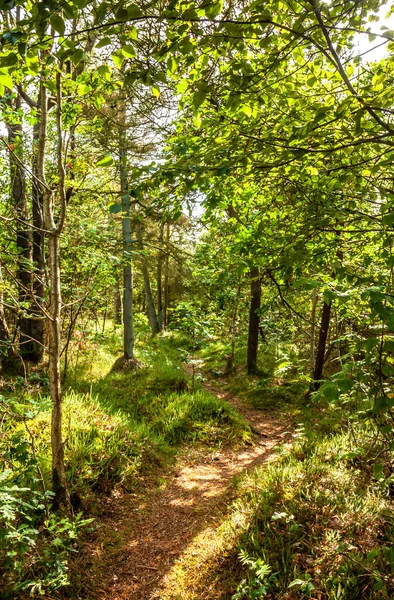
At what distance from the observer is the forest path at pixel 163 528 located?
377 centimetres

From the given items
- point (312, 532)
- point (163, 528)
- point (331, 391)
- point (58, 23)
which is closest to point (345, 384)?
point (331, 391)

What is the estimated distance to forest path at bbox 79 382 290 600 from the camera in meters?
3.77

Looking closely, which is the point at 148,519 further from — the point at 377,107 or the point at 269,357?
the point at 269,357

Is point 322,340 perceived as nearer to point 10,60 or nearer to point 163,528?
point 163,528

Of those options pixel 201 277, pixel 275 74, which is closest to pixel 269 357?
pixel 201 277

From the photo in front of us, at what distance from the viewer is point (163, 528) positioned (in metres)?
4.69

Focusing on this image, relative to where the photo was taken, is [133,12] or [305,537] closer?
[133,12]

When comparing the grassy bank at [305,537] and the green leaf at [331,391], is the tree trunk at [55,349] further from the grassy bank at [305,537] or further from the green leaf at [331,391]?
the green leaf at [331,391]

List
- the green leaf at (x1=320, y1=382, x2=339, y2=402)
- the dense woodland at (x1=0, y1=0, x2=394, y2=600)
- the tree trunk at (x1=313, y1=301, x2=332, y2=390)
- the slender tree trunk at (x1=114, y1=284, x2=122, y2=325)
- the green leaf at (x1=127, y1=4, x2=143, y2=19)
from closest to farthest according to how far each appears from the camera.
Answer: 1. the green leaf at (x1=127, y1=4, x2=143, y2=19)
2. the green leaf at (x1=320, y1=382, x2=339, y2=402)
3. the dense woodland at (x1=0, y1=0, x2=394, y2=600)
4. the tree trunk at (x1=313, y1=301, x2=332, y2=390)
5. the slender tree trunk at (x1=114, y1=284, x2=122, y2=325)

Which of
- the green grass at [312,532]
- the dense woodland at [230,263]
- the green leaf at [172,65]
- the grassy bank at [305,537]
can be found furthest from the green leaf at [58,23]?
the green grass at [312,532]

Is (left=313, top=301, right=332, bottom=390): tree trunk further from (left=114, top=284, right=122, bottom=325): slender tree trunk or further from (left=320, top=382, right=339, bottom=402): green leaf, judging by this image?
(left=114, top=284, right=122, bottom=325): slender tree trunk

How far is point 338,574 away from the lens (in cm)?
316

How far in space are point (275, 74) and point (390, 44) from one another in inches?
36.6

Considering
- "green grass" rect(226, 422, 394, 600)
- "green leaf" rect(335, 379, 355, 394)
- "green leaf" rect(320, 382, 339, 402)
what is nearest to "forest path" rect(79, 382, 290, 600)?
"green grass" rect(226, 422, 394, 600)
